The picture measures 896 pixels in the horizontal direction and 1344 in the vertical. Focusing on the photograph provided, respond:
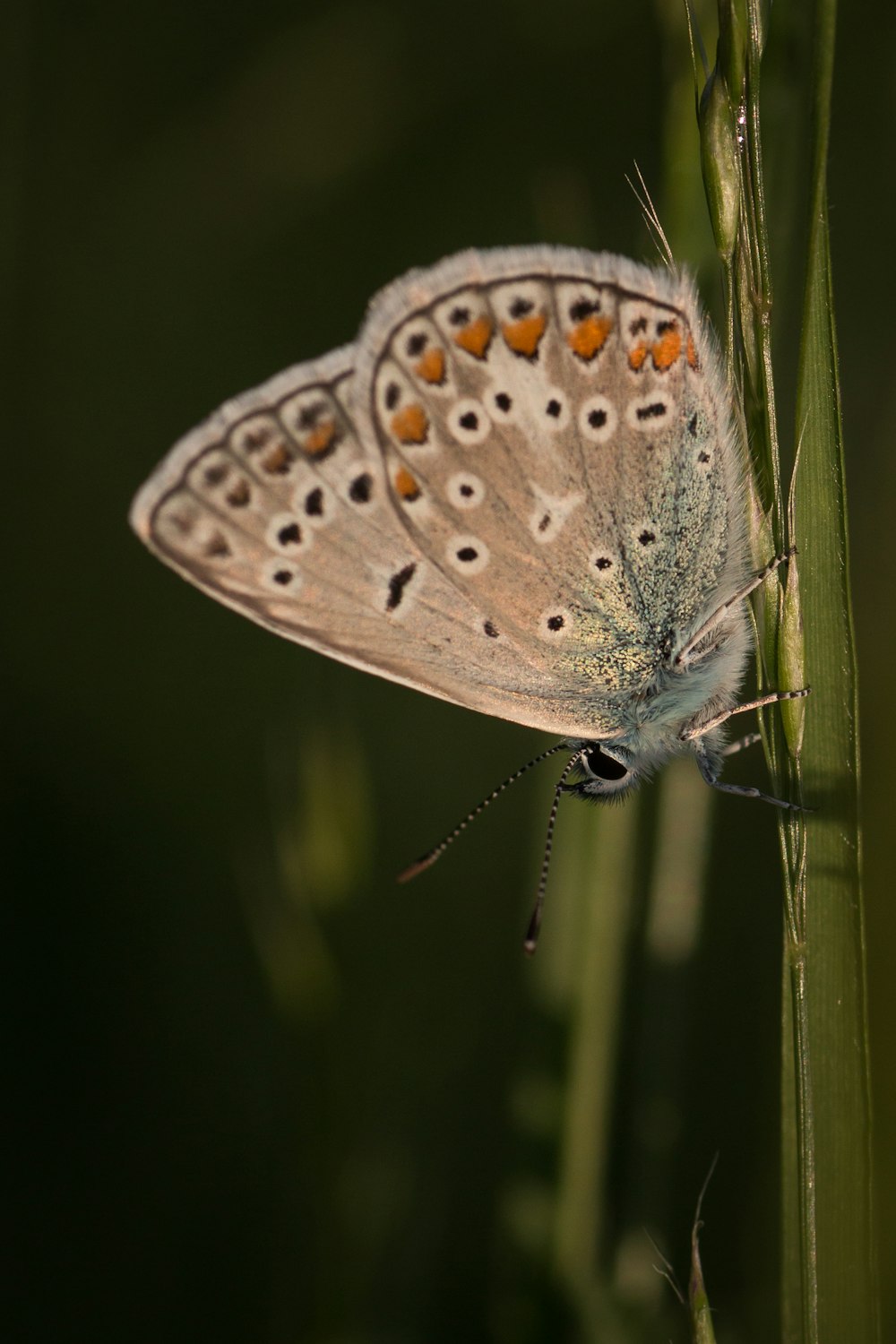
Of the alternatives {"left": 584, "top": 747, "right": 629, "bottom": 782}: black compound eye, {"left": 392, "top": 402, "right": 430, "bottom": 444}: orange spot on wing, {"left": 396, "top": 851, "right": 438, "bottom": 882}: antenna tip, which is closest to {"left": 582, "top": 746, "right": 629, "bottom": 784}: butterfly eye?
{"left": 584, "top": 747, "right": 629, "bottom": 782}: black compound eye

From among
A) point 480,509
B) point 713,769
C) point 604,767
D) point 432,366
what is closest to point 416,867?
point 604,767

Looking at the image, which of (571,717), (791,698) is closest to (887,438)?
(571,717)

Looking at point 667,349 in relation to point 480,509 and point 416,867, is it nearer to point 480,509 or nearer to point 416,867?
point 480,509

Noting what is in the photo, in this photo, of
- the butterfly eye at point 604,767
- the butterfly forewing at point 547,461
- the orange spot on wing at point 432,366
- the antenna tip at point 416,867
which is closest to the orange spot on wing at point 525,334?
the butterfly forewing at point 547,461

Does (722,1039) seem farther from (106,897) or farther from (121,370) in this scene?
(121,370)

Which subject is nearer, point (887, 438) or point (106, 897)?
point (887, 438)

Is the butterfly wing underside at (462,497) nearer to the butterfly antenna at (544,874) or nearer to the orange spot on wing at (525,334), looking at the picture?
the orange spot on wing at (525,334)

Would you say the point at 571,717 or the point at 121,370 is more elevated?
the point at 121,370
